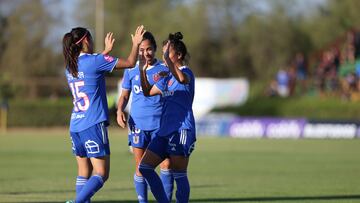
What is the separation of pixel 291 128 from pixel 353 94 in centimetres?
529

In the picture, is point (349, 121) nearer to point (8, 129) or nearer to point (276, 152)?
point (276, 152)

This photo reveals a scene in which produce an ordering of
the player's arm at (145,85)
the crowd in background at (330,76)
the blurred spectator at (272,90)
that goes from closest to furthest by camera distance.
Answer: the player's arm at (145,85)
the crowd in background at (330,76)
the blurred spectator at (272,90)

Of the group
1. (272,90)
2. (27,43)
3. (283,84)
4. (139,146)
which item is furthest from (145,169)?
(27,43)

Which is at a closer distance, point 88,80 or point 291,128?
point 88,80

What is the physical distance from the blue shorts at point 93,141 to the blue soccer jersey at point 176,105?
0.98 m

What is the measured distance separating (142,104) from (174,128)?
3.25 feet

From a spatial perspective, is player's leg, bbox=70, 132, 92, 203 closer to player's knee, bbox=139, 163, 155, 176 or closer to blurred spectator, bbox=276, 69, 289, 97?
player's knee, bbox=139, 163, 155, 176

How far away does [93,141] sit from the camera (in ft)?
33.7

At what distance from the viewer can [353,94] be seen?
40.3 meters

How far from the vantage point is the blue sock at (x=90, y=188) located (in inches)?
400

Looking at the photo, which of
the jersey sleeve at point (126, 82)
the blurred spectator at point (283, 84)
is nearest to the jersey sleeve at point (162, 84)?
the jersey sleeve at point (126, 82)

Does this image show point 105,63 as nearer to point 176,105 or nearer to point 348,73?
point 176,105

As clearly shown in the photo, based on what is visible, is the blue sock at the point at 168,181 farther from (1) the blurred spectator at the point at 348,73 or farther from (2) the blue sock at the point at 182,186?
(1) the blurred spectator at the point at 348,73

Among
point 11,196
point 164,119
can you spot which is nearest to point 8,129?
point 11,196
